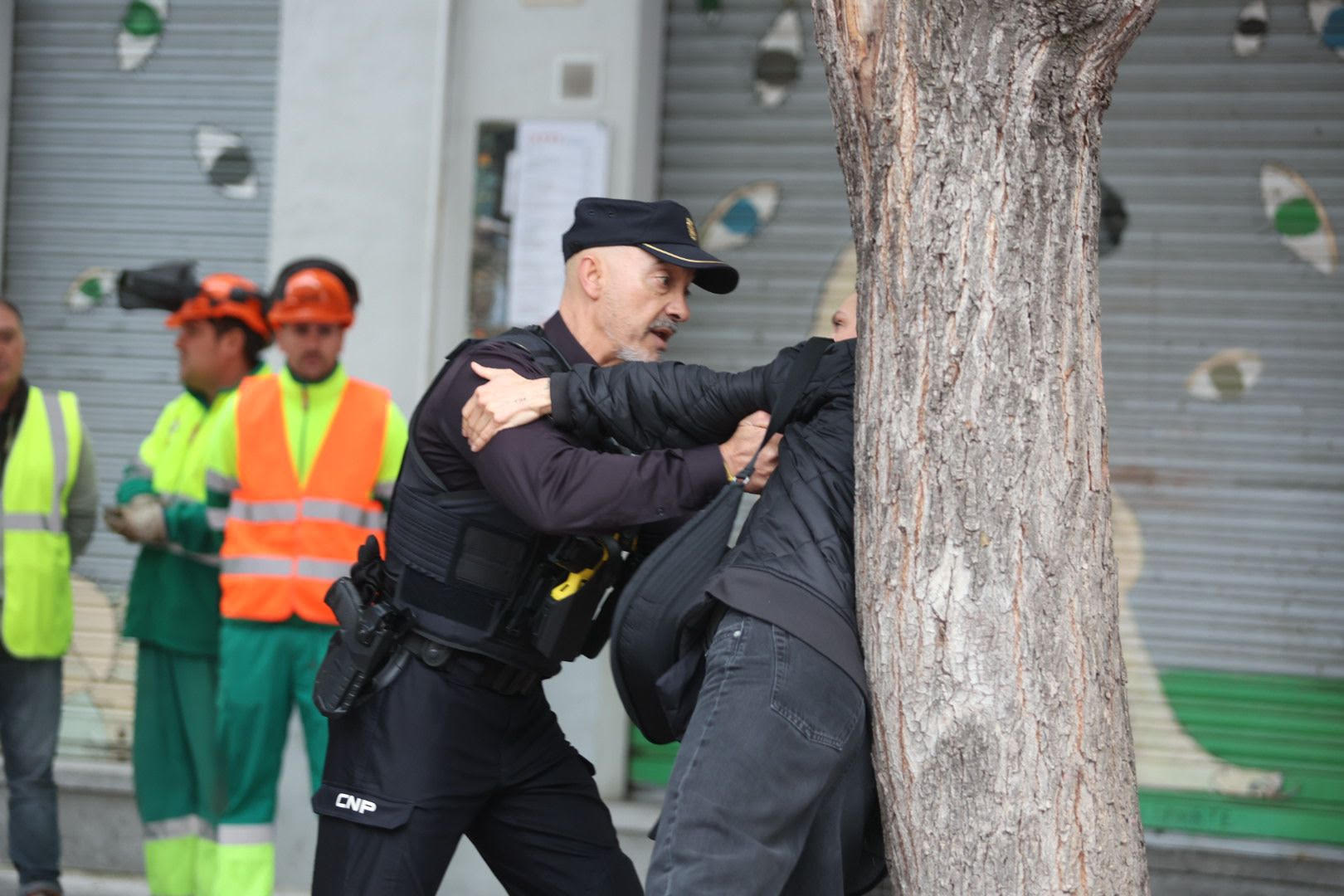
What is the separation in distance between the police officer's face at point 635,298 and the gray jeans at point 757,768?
0.94 metres

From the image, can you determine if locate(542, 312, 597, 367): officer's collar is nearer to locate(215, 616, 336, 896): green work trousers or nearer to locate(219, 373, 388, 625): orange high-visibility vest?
locate(219, 373, 388, 625): orange high-visibility vest

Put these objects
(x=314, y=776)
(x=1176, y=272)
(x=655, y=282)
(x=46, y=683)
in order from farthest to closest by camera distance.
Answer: (x=1176, y=272) → (x=46, y=683) → (x=314, y=776) → (x=655, y=282)

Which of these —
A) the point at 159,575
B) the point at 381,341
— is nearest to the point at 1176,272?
the point at 381,341

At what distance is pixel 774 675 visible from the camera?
2.60 meters

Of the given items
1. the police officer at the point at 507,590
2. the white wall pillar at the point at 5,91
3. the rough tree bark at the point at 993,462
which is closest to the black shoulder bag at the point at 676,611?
the police officer at the point at 507,590

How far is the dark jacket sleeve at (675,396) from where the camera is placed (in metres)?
3.00

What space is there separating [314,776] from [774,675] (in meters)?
2.95

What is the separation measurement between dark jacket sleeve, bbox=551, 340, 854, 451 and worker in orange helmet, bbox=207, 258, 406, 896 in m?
2.17

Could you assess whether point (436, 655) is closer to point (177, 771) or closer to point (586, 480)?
point (586, 480)

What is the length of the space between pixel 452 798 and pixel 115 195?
450cm

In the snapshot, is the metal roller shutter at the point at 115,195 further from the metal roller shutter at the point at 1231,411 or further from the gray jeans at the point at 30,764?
the metal roller shutter at the point at 1231,411

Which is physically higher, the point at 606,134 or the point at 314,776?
the point at 606,134

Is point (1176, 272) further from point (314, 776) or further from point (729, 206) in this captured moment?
point (314, 776)

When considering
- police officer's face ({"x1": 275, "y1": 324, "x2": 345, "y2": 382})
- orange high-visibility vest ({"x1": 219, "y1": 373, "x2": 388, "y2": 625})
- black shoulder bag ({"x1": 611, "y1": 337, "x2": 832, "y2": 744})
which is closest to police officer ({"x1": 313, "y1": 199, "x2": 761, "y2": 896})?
black shoulder bag ({"x1": 611, "y1": 337, "x2": 832, "y2": 744})
